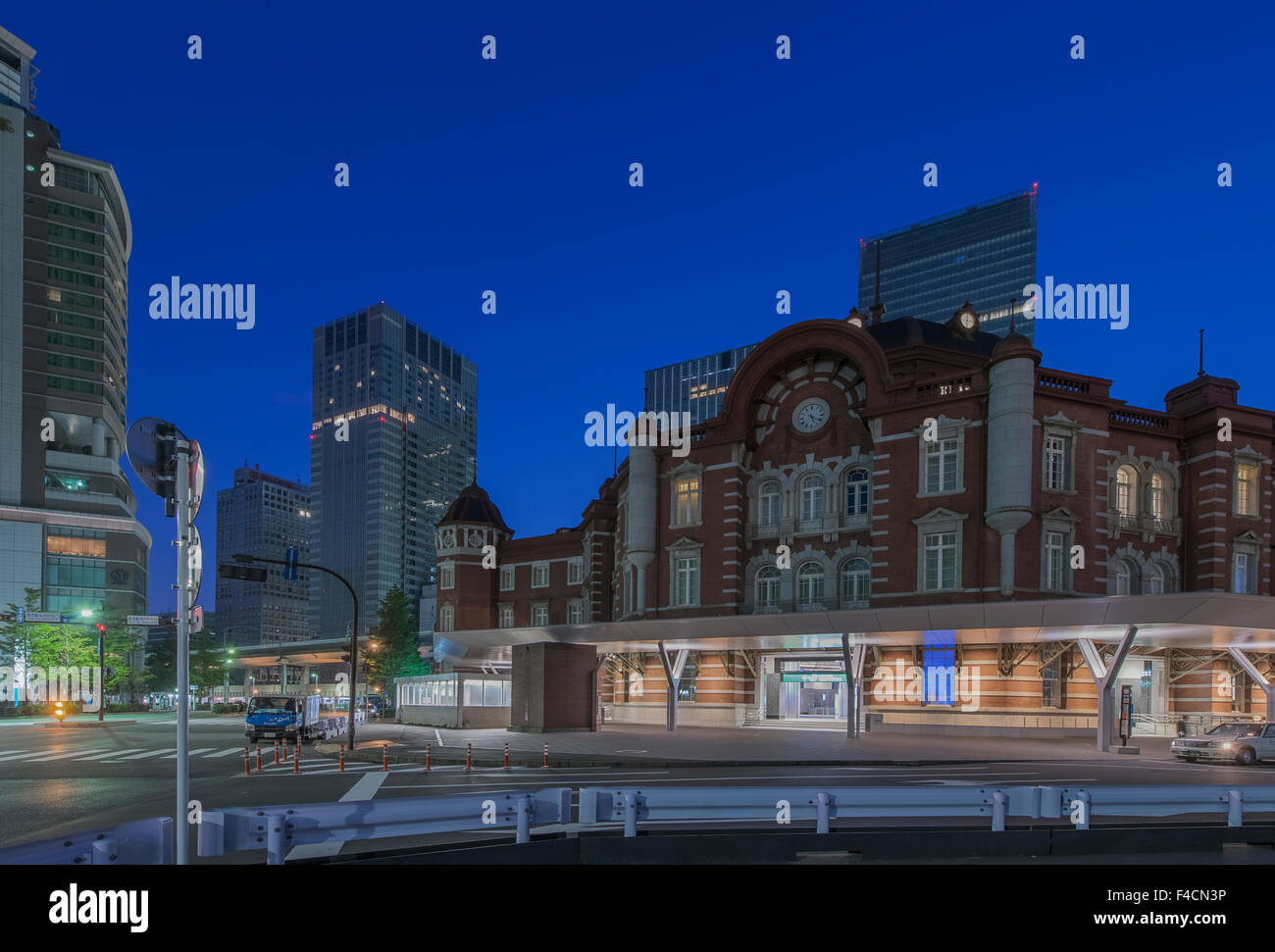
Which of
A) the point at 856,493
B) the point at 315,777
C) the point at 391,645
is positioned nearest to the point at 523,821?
the point at 315,777

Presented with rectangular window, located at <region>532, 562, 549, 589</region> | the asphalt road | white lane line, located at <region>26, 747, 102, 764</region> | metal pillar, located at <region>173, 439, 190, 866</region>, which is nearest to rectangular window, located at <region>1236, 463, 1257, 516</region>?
the asphalt road

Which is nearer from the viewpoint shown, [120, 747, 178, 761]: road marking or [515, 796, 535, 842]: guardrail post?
[515, 796, 535, 842]: guardrail post

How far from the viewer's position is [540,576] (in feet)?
238

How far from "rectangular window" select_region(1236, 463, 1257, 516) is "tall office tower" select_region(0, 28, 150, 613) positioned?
3931 inches

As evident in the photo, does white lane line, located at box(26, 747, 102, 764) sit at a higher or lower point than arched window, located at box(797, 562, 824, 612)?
lower

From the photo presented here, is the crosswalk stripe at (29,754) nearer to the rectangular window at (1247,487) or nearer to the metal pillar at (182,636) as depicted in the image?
the metal pillar at (182,636)

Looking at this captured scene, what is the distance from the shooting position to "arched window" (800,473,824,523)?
47.7 metres

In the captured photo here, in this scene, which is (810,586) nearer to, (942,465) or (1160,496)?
(942,465)

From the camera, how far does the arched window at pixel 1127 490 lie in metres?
43.1

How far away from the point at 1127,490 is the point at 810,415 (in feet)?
47.7

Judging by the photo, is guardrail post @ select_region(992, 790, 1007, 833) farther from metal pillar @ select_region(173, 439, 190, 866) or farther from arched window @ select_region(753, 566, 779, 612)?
arched window @ select_region(753, 566, 779, 612)

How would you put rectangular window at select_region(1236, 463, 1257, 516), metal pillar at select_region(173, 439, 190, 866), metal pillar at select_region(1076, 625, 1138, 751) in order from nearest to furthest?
metal pillar at select_region(173, 439, 190, 866), metal pillar at select_region(1076, 625, 1138, 751), rectangular window at select_region(1236, 463, 1257, 516)
